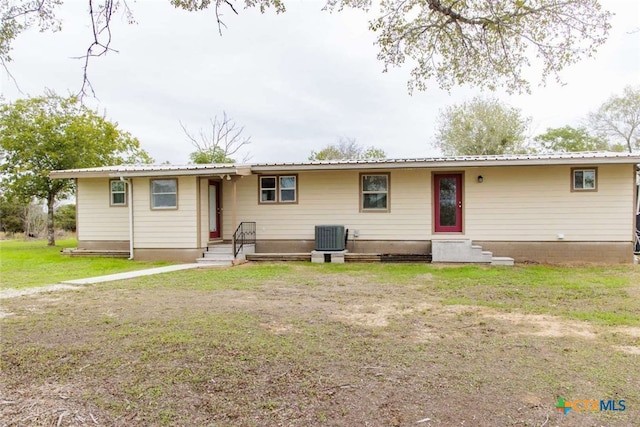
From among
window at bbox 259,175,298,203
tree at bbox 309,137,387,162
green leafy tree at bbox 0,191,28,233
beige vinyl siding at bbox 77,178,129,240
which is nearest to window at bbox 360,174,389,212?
window at bbox 259,175,298,203

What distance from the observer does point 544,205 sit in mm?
10883

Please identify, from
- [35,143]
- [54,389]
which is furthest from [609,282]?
[35,143]

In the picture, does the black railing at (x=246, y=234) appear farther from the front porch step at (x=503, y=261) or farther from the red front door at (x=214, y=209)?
the front porch step at (x=503, y=261)

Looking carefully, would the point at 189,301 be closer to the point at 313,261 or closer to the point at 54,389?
the point at 54,389

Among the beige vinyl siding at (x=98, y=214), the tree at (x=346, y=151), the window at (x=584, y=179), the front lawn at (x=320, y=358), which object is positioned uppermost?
the tree at (x=346, y=151)

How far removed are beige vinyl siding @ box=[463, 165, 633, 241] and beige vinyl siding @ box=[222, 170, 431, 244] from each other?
4.46 ft

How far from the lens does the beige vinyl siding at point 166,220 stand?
11547 mm

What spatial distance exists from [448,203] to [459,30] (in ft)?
20.4

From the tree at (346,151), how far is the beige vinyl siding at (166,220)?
1989cm

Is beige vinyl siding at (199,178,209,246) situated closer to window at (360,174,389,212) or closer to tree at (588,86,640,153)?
window at (360,174,389,212)

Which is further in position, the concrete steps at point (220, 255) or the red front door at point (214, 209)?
the red front door at point (214, 209)

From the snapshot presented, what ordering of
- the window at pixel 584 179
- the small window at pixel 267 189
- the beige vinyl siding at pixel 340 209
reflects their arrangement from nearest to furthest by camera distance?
1. the window at pixel 584 179
2. the beige vinyl siding at pixel 340 209
3. the small window at pixel 267 189

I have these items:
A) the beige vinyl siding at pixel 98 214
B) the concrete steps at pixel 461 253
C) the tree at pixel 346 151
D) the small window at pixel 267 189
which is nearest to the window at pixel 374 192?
the concrete steps at pixel 461 253

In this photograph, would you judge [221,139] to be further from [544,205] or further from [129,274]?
[544,205]
